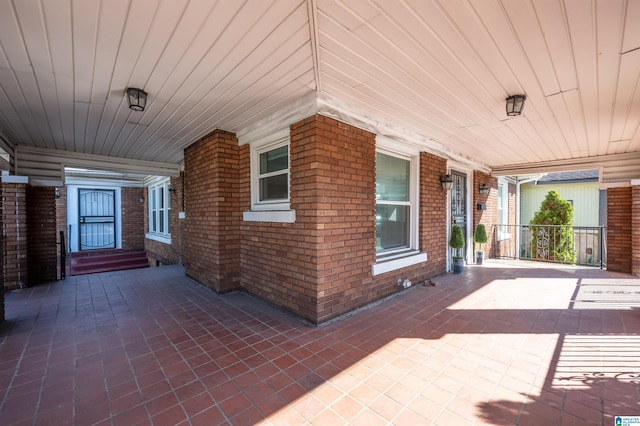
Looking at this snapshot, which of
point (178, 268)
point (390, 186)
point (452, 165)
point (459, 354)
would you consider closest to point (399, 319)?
point (459, 354)

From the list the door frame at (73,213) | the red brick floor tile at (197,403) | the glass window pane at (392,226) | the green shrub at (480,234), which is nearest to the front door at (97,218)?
the door frame at (73,213)

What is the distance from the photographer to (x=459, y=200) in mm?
6898

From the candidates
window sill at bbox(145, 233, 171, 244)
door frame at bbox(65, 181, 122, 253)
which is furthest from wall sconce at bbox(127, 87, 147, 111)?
door frame at bbox(65, 181, 122, 253)

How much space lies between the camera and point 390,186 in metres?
4.79

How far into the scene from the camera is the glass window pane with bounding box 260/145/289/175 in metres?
4.04

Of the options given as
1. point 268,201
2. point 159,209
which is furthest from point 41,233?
point 268,201

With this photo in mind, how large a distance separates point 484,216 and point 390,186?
4.82 metres

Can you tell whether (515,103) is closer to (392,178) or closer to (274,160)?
(392,178)

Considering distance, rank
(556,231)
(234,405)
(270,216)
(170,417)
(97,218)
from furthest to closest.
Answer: (97,218), (556,231), (270,216), (234,405), (170,417)

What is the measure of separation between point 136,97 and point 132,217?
31.8 ft

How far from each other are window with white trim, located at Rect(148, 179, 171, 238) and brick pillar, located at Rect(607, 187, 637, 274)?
11749 millimetres

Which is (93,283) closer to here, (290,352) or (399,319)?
(290,352)

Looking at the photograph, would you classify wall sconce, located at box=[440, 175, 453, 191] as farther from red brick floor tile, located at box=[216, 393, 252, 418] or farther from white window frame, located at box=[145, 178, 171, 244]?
white window frame, located at box=[145, 178, 171, 244]

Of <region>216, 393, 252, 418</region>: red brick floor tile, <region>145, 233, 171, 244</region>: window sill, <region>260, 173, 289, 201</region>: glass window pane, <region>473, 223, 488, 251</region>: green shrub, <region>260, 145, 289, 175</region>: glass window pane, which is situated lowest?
<region>216, 393, 252, 418</region>: red brick floor tile
